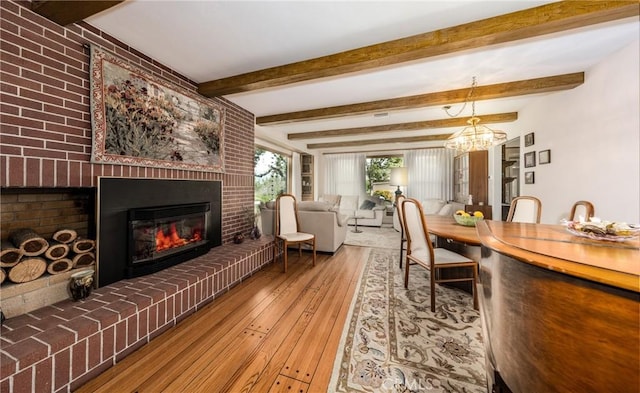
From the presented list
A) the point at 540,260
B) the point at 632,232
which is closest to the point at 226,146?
the point at 540,260

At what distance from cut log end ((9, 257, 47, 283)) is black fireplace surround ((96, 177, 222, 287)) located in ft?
0.91

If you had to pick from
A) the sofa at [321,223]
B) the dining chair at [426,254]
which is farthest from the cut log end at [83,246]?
the dining chair at [426,254]

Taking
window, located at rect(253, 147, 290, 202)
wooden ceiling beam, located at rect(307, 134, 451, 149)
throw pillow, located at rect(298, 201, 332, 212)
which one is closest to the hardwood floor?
throw pillow, located at rect(298, 201, 332, 212)

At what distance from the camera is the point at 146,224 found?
6.60ft

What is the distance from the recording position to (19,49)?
4.49 ft

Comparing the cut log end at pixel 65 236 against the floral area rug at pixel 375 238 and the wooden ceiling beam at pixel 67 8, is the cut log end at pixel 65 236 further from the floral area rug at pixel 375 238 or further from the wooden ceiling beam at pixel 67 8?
the floral area rug at pixel 375 238

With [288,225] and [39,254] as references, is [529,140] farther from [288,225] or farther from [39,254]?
[39,254]

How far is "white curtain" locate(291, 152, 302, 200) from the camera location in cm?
641

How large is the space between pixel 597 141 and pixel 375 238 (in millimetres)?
3403

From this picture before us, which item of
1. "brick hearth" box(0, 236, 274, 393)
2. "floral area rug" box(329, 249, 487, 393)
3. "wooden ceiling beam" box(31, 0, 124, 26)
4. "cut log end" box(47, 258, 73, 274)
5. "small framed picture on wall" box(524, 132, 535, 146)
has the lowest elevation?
"floral area rug" box(329, 249, 487, 393)

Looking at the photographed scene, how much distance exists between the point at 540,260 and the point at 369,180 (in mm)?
6431

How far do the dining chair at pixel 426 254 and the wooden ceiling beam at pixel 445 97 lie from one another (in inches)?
65.2

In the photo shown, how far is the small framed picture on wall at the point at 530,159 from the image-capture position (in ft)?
11.1

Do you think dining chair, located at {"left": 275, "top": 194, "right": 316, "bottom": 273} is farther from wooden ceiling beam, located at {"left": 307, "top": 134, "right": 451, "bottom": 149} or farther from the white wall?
wooden ceiling beam, located at {"left": 307, "top": 134, "right": 451, "bottom": 149}
